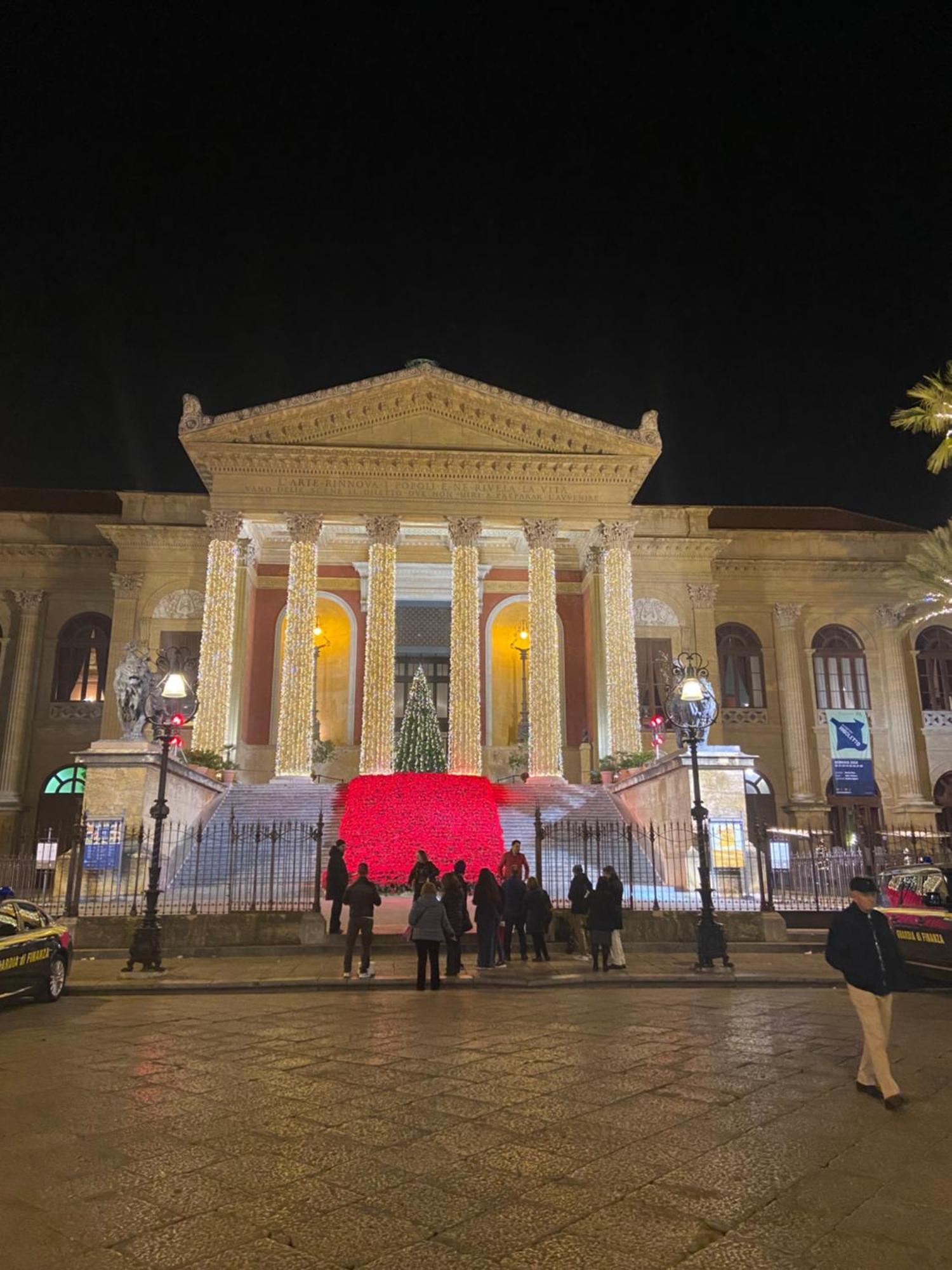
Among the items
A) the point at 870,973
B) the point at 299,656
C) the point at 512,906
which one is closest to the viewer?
the point at 870,973

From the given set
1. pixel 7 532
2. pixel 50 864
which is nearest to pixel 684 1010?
pixel 50 864

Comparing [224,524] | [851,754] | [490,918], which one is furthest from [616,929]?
[851,754]

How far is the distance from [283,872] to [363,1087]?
1412 centimetres

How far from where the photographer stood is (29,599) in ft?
112

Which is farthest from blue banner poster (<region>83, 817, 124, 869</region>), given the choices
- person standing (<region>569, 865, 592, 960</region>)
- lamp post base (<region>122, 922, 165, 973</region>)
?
person standing (<region>569, 865, 592, 960</region>)

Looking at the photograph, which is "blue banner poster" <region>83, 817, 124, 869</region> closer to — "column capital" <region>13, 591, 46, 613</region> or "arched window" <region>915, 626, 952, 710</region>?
"column capital" <region>13, 591, 46, 613</region>

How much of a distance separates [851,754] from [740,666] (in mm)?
5283

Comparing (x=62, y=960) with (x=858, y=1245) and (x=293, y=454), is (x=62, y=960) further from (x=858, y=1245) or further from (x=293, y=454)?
(x=293, y=454)

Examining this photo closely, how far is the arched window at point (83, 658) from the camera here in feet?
111

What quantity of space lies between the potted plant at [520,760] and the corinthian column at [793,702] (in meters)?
10.3

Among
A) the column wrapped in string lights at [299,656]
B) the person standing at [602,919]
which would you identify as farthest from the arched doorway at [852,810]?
the person standing at [602,919]

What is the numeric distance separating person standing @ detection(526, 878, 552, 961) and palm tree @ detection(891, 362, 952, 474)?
1572cm

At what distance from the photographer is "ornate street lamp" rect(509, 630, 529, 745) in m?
33.0

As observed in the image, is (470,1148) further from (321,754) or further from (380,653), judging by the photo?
(321,754)
